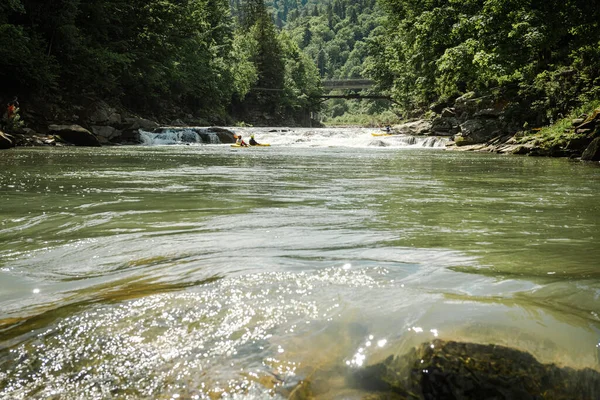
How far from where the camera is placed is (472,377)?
158 centimetres

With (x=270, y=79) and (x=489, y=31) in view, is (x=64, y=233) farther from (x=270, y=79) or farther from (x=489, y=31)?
(x=270, y=79)

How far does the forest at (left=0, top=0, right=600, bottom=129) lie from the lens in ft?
48.6

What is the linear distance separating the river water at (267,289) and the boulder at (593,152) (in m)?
8.96

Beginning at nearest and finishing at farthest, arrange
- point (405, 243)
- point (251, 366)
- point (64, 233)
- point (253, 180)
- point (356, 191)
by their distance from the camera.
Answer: point (251, 366) < point (405, 243) < point (64, 233) < point (356, 191) < point (253, 180)

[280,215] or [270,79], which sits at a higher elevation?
[270,79]

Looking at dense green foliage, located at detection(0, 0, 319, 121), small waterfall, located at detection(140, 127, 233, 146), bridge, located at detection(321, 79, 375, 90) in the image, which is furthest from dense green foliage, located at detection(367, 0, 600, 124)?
bridge, located at detection(321, 79, 375, 90)

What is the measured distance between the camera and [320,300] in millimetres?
2326

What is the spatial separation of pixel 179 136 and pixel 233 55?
27.6m

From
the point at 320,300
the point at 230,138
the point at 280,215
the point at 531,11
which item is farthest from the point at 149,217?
the point at 230,138

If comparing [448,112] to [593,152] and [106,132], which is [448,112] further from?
[106,132]

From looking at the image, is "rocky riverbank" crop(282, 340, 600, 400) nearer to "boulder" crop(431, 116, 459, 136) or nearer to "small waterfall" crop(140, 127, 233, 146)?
"small waterfall" crop(140, 127, 233, 146)

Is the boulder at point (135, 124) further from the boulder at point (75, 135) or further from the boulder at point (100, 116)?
the boulder at point (75, 135)

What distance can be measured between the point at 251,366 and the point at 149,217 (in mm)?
3398

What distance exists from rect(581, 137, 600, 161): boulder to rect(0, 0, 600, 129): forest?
2822 mm
